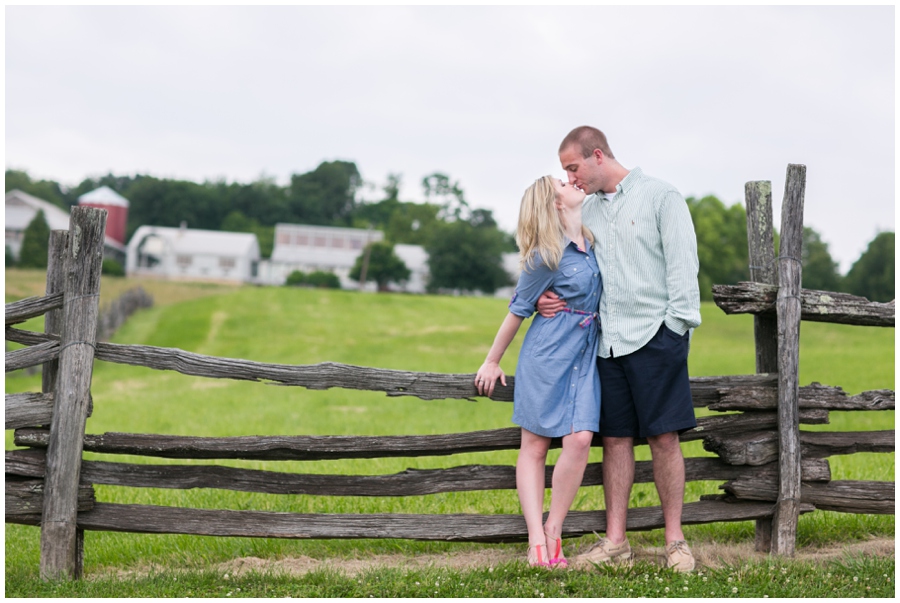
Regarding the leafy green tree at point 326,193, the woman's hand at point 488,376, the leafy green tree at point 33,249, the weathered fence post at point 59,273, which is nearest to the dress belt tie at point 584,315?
the woman's hand at point 488,376

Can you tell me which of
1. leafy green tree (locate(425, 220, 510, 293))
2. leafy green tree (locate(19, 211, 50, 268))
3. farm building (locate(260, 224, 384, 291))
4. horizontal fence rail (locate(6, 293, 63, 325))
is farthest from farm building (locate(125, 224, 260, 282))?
horizontal fence rail (locate(6, 293, 63, 325))

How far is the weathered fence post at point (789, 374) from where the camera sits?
4.67 m

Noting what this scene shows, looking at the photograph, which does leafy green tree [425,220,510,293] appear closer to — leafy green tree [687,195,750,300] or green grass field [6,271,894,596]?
leafy green tree [687,195,750,300]

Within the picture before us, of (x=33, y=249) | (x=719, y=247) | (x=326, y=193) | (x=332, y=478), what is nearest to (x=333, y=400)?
(x=332, y=478)

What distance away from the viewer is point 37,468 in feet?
14.2

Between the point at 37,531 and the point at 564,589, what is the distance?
4.20 metres

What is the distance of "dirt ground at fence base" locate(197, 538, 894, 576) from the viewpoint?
4535mm

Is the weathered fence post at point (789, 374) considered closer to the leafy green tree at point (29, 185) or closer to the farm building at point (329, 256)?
the farm building at point (329, 256)

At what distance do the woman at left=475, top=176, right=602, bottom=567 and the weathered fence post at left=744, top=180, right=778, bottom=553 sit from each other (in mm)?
1218

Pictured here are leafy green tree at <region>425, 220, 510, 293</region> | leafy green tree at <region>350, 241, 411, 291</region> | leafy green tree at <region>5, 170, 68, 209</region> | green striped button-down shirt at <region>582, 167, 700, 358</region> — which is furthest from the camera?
leafy green tree at <region>5, 170, 68, 209</region>

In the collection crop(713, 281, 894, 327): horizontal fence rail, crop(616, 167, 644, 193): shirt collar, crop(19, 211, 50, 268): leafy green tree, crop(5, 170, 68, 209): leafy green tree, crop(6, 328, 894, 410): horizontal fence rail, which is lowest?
crop(6, 328, 894, 410): horizontal fence rail

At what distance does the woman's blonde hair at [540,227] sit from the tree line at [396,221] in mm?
43695

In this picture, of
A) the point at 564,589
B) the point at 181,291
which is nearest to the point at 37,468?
the point at 564,589

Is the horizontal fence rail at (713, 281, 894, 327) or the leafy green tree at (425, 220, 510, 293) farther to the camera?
the leafy green tree at (425, 220, 510, 293)
